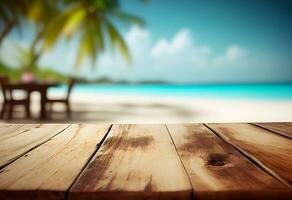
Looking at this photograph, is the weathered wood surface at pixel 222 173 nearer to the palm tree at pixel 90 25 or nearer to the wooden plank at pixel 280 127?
the wooden plank at pixel 280 127

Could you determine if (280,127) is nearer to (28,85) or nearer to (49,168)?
(49,168)

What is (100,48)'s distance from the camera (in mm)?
10359

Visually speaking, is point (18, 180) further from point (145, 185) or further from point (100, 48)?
point (100, 48)

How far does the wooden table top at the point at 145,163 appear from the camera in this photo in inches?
17.3

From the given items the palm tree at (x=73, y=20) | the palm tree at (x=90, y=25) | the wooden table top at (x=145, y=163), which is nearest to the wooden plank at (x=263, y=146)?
the wooden table top at (x=145, y=163)

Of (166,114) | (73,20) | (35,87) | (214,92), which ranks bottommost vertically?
(166,114)

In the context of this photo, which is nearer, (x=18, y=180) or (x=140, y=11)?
(x=18, y=180)

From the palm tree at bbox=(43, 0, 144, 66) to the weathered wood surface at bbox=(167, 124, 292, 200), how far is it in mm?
8976

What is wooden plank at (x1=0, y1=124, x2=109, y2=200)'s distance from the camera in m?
0.44

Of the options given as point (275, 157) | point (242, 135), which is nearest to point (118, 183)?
point (275, 157)

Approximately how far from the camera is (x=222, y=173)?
530 mm

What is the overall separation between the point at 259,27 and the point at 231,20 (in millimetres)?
2217

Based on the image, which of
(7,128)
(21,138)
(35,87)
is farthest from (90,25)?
(21,138)

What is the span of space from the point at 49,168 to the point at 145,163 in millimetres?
154
